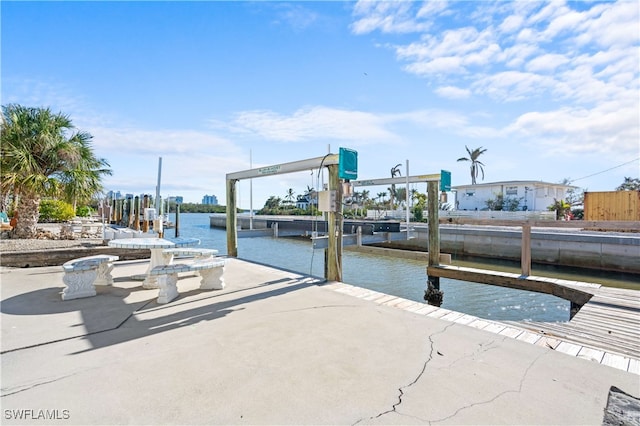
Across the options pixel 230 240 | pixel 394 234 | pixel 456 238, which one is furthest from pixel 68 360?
pixel 456 238

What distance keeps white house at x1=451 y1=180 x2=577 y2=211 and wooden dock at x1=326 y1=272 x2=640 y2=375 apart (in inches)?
913

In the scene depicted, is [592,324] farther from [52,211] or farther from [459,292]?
[52,211]

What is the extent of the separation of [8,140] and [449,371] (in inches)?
438

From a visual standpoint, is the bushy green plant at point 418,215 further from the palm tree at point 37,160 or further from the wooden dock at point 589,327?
the palm tree at point 37,160

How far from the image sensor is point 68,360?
273 centimetres

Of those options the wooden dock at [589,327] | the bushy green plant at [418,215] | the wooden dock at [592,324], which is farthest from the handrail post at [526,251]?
the bushy green plant at [418,215]

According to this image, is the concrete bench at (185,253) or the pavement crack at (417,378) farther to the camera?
the concrete bench at (185,253)

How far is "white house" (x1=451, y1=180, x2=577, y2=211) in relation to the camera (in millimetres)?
27828

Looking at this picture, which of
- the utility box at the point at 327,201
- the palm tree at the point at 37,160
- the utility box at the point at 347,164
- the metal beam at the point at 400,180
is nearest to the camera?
the utility box at the point at 347,164

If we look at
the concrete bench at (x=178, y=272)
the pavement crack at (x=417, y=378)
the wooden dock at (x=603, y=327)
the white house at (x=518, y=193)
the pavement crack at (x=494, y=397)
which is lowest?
the wooden dock at (x=603, y=327)

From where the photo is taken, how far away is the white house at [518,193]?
91.3 feet

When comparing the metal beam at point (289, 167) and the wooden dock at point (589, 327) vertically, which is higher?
the metal beam at point (289, 167)

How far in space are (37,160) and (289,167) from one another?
7.27 meters

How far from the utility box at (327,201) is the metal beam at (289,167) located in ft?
1.67
